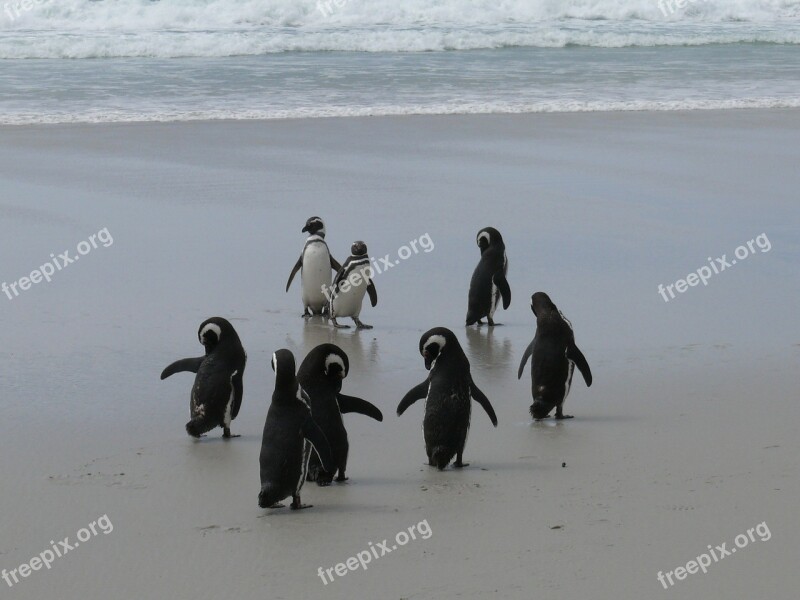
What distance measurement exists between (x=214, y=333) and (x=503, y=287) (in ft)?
7.75

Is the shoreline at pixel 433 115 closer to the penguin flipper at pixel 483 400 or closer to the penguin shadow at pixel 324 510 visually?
the penguin flipper at pixel 483 400

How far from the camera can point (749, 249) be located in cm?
870

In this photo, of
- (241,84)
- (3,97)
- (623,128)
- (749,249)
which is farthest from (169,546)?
(241,84)

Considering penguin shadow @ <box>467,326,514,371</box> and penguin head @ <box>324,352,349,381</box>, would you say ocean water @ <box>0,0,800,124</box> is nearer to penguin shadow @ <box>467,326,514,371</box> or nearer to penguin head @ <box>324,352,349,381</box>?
penguin shadow @ <box>467,326,514,371</box>

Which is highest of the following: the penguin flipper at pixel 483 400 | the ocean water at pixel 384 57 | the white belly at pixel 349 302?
the ocean water at pixel 384 57

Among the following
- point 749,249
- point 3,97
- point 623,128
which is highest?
point 3,97

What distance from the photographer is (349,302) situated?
731cm

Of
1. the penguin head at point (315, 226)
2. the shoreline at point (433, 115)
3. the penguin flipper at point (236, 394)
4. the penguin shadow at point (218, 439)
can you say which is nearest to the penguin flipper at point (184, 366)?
the penguin flipper at point (236, 394)

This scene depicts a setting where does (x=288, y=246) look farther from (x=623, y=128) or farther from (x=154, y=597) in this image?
(x=623, y=128)

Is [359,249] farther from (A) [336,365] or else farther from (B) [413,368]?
(A) [336,365]

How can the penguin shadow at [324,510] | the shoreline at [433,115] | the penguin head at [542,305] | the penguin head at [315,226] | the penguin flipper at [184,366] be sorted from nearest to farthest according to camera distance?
1. the penguin shadow at [324,510]
2. the penguin flipper at [184,366]
3. the penguin head at [542,305]
4. the penguin head at [315,226]
5. the shoreline at [433,115]

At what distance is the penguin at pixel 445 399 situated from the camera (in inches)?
188

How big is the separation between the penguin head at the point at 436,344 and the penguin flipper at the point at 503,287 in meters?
2.31

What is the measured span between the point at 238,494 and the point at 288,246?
453 cm
